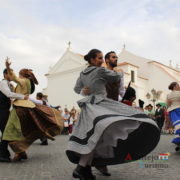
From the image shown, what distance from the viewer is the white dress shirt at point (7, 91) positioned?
17.8 ft

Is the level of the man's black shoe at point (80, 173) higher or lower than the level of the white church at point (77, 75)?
lower

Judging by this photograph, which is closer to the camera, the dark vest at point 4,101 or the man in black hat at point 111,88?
the man in black hat at point 111,88

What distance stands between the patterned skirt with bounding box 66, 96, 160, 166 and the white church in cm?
3562

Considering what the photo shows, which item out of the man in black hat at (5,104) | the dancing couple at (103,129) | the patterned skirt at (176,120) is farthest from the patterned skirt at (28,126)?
the patterned skirt at (176,120)

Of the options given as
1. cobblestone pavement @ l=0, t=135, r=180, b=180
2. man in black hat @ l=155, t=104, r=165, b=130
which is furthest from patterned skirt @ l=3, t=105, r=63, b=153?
man in black hat @ l=155, t=104, r=165, b=130

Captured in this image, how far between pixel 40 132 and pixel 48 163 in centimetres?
88

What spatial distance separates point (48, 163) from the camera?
17.2ft

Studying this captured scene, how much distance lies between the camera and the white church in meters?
41.6

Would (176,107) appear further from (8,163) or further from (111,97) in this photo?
(8,163)

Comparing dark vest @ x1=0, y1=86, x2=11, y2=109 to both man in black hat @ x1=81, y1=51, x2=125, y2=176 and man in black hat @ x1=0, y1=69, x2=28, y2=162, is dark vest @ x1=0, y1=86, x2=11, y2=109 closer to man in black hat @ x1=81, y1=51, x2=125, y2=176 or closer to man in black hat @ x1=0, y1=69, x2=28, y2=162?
man in black hat @ x1=0, y1=69, x2=28, y2=162

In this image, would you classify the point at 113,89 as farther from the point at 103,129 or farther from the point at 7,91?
the point at 7,91

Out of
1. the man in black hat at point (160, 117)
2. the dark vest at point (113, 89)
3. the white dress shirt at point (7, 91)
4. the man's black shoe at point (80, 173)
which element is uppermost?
the dark vest at point (113, 89)

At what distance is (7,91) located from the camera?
5480 millimetres

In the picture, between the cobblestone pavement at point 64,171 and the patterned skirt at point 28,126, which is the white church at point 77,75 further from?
the cobblestone pavement at point 64,171
